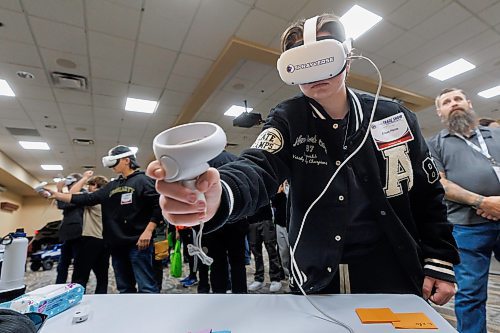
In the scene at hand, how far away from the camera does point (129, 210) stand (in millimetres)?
1972

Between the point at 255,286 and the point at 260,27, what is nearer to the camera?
the point at 255,286

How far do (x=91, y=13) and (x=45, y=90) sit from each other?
2.21m

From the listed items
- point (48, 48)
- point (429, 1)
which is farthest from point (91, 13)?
point (429, 1)

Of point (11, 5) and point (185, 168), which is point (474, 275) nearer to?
point (185, 168)

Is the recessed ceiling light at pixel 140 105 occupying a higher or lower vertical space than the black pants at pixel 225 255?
higher

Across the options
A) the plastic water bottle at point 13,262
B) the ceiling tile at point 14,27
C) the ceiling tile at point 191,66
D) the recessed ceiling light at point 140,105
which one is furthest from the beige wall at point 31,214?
the plastic water bottle at point 13,262

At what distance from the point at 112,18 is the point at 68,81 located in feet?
5.46

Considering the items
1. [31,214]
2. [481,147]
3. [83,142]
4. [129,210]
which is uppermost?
[83,142]

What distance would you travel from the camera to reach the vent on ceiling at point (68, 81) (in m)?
3.78

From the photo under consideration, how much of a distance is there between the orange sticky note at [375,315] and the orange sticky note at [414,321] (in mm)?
12

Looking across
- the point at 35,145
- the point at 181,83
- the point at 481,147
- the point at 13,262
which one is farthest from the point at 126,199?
the point at 35,145

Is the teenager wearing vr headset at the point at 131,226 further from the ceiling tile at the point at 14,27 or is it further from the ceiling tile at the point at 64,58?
the ceiling tile at the point at 64,58

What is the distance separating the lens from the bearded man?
1229mm

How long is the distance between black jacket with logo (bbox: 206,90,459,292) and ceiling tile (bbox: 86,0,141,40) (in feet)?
8.96
